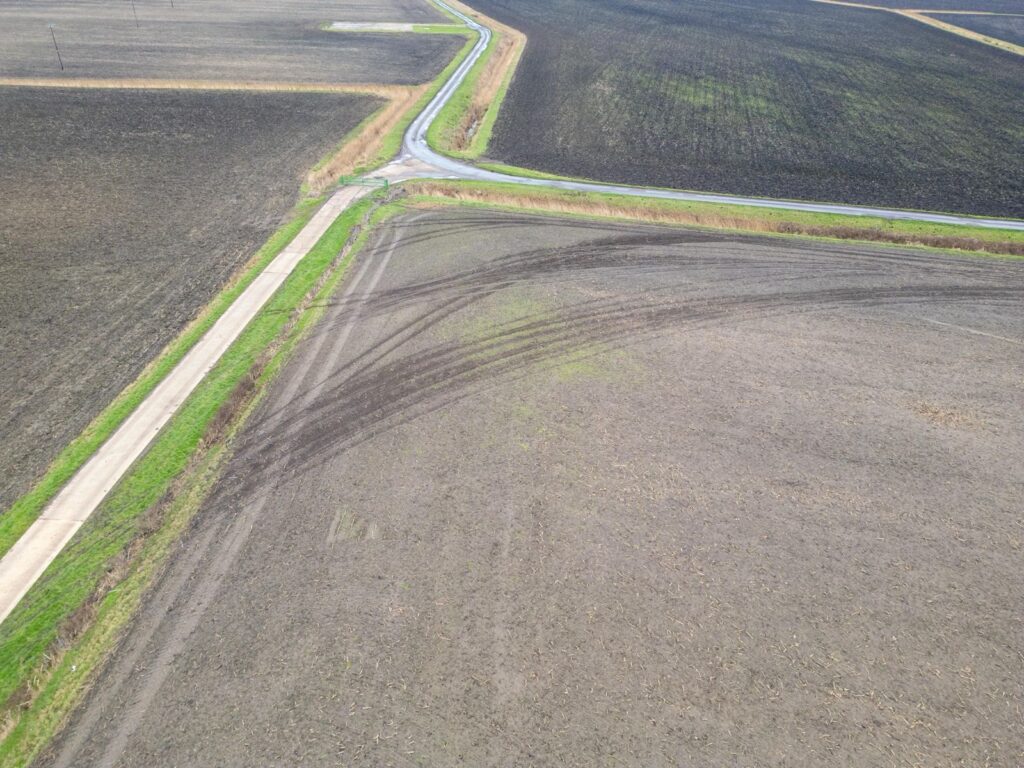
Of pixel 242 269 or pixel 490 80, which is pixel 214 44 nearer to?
pixel 490 80

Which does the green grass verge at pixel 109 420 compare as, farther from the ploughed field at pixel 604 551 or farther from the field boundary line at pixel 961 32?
the field boundary line at pixel 961 32

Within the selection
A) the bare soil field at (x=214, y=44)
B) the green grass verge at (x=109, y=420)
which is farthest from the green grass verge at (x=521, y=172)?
the bare soil field at (x=214, y=44)

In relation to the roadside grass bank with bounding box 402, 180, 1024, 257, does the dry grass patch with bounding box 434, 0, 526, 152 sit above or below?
above

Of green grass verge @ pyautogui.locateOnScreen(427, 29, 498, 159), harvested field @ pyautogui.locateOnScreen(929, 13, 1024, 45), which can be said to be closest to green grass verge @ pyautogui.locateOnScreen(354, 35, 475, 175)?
green grass verge @ pyautogui.locateOnScreen(427, 29, 498, 159)

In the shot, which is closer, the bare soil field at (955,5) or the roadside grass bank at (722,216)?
the roadside grass bank at (722,216)

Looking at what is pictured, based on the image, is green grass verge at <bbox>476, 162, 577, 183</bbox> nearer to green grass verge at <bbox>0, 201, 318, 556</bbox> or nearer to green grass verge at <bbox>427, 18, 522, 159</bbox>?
green grass verge at <bbox>427, 18, 522, 159</bbox>
